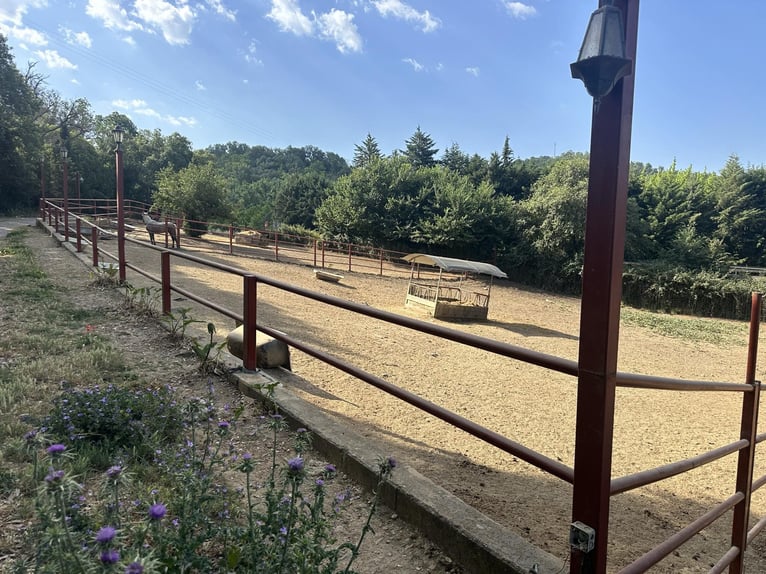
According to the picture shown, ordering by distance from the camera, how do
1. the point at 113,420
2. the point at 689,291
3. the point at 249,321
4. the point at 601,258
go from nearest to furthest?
1. the point at 601,258
2. the point at 113,420
3. the point at 249,321
4. the point at 689,291

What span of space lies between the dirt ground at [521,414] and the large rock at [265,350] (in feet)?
1.27

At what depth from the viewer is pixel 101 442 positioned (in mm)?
2607

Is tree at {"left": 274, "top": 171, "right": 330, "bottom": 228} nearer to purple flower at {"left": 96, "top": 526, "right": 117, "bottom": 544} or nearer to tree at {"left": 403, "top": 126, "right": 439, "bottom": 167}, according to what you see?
tree at {"left": 403, "top": 126, "right": 439, "bottom": 167}

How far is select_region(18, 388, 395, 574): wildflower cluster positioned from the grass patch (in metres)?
16.7

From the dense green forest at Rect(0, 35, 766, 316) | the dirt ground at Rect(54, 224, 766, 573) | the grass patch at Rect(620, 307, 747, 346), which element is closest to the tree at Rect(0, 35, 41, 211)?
the dense green forest at Rect(0, 35, 766, 316)

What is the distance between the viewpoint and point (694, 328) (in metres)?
17.8

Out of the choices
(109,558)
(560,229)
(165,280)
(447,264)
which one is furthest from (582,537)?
(560,229)

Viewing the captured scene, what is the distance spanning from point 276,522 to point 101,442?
1453mm

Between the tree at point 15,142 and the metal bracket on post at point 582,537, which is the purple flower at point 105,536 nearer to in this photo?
the metal bracket on post at point 582,537

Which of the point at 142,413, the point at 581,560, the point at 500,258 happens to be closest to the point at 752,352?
the point at 581,560

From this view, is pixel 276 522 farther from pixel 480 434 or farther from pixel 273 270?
pixel 273 270

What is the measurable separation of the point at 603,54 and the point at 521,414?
568 centimetres

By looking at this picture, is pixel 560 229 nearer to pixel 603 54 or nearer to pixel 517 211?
pixel 517 211

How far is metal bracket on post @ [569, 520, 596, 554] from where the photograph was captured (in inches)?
55.2
